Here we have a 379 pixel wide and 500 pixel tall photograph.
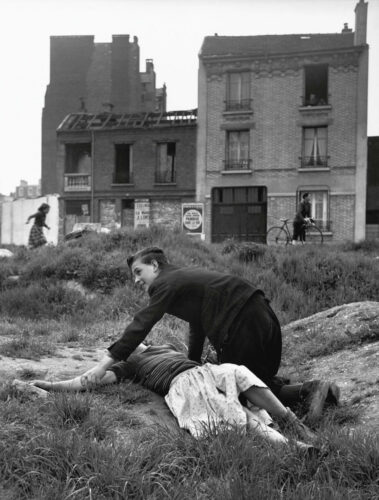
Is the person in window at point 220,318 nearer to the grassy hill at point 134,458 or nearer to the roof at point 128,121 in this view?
the grassy hill at point 134,458

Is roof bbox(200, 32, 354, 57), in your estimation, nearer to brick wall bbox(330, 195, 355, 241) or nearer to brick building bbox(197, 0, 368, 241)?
brick building bbox(197, 0, 368, 241)

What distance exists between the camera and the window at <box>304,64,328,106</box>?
90.1 ft

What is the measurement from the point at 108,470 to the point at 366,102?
87.2ft

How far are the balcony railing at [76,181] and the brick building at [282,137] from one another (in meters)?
6.32

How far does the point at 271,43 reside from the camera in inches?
1204

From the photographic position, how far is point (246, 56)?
1093 inches

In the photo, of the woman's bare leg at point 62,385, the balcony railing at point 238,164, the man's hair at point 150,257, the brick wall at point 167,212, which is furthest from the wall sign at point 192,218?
the woman's bare leg at point 62,385

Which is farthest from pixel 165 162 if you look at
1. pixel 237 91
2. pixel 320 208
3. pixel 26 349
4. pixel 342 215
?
pixel 26 349

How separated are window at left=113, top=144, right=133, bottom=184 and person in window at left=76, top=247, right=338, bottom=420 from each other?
2588cm

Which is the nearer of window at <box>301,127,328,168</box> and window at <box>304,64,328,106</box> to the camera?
window at <box>301,127,328,168</box>

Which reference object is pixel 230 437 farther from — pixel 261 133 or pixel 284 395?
pixel 261 133

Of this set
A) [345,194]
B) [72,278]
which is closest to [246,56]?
[345,194]

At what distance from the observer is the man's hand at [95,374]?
4422mm

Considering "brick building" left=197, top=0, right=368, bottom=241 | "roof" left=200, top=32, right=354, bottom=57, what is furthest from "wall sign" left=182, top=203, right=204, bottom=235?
"roof" left=200, top=32, right=354, bottom=57
